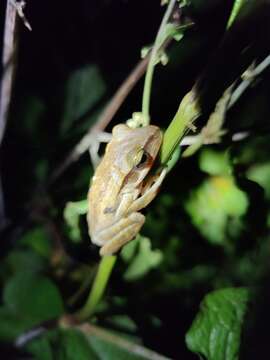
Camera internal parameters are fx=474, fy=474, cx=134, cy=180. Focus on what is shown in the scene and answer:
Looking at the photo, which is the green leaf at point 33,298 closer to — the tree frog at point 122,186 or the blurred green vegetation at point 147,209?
the blurred green vegetation at point 147,209

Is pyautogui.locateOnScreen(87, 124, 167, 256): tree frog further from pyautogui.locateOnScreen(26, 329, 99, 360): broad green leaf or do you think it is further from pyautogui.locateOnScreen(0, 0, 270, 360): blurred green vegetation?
pyautogui.locateOnScreen(26, 329, 99, 360): broad green leaf

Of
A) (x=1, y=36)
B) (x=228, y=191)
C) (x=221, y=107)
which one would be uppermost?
(x=1, y=36)

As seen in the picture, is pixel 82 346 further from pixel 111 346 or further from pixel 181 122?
pixel 181 122

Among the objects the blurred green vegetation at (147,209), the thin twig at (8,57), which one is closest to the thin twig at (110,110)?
the blurred green vegetation at (147,209)

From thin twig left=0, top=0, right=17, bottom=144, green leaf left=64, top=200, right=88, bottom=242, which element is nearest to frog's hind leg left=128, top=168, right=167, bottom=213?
green leaf left=64, top=200, right=88, bottom=242

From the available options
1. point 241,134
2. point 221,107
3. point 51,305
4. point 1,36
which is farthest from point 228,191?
point 1,36

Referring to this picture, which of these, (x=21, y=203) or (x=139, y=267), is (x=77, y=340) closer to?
(x=139, y=267)
